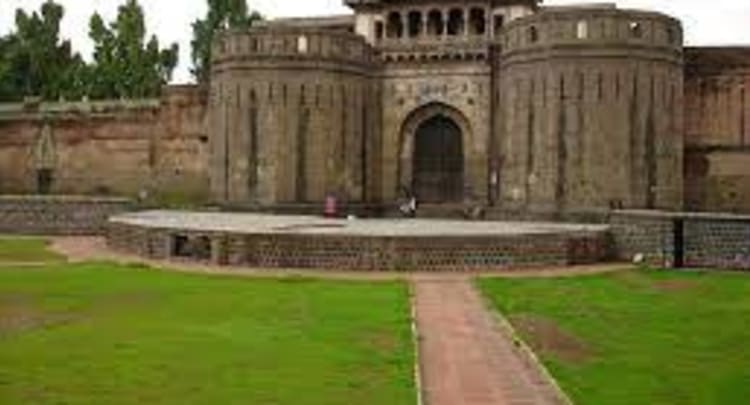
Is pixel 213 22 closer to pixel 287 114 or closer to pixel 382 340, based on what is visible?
pixel 287 114

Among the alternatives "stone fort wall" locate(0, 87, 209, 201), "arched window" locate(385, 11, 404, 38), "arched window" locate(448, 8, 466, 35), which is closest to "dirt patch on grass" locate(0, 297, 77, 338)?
"arched window" locate(448, 8, 466, 35)

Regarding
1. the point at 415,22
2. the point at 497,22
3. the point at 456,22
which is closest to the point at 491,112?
the point at 497,22

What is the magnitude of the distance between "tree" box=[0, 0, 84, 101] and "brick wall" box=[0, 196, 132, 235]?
15.5m

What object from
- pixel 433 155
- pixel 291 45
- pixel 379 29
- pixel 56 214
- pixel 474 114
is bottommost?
pixel 56 214

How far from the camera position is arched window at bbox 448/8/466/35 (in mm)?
33062

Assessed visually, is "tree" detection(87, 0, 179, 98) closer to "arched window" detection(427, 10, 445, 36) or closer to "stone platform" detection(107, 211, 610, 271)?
"arched window" detection(427, 10, 445, 36)

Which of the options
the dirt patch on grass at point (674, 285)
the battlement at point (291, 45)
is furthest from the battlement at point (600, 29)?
the dirt patch on grass at point (674, 285)

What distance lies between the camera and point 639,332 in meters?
13.6

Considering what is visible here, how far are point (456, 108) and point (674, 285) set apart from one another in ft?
46.0

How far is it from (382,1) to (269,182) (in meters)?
6.10

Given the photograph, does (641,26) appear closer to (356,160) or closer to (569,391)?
(356,160)

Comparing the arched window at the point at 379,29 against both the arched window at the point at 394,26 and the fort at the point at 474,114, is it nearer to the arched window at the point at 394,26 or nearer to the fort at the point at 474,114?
the fort at the point at 474,114

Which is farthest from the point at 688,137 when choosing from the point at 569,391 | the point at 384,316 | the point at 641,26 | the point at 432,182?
the point at 569,391

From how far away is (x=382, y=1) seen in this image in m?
33.7
